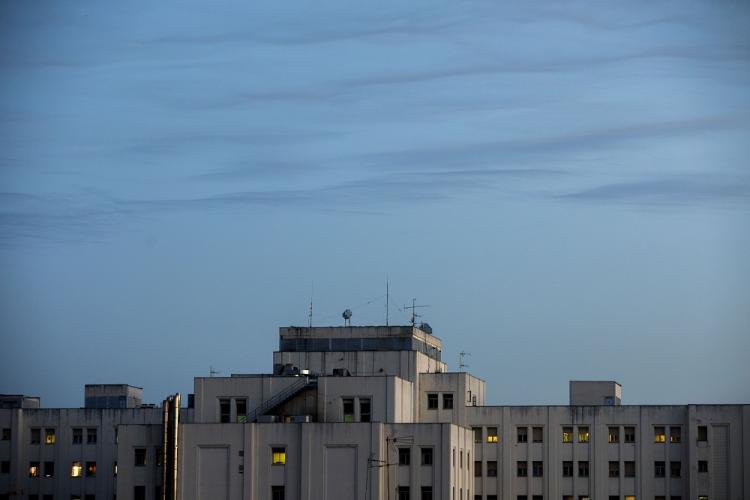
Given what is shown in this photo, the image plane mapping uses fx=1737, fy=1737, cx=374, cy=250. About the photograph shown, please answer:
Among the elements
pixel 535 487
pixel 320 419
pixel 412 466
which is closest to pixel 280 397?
pixel 320 419

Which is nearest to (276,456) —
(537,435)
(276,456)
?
(276,456)

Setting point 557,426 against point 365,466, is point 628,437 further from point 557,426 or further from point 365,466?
point 365,466

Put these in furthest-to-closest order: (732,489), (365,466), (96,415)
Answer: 1. (96,415)
2. (732,489)
3. (365,466)

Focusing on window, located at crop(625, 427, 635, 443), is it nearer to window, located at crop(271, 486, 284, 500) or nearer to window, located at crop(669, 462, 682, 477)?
window, located at crop(669, 462, 682, 477)

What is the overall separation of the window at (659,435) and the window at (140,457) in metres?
44.2

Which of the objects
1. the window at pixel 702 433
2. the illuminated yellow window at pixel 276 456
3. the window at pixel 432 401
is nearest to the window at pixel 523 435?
the window at pixel 432 401

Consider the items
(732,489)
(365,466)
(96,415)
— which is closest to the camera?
(365,466)

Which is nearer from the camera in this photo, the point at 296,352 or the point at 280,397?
the point at 280,397

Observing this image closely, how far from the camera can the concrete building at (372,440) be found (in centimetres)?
13475

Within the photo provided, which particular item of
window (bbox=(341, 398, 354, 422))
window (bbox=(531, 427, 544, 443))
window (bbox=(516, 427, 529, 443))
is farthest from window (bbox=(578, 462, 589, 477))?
window (bbox=(341, 398, 354, 422))

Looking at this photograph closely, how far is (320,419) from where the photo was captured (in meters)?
139

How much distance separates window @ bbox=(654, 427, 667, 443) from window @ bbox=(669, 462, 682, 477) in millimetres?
2126

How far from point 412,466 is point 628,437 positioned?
25.0 meters

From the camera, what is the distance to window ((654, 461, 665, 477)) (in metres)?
150
